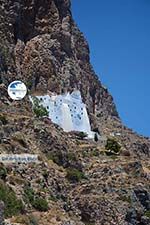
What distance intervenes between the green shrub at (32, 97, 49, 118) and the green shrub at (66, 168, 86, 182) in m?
17.3

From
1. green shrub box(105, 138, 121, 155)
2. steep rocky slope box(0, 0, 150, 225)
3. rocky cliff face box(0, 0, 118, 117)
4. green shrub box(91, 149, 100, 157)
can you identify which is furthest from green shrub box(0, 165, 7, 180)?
rocky cliff face box(0, 0, 118, 117)

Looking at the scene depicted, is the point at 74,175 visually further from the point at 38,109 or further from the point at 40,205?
the point at 38,109

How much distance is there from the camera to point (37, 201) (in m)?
46.4

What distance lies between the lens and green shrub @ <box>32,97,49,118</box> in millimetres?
73475

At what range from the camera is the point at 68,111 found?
79562mm

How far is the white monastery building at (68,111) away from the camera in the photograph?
7881 cm

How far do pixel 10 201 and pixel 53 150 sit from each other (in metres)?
14.5

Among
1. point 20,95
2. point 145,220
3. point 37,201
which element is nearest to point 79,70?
point 20,95

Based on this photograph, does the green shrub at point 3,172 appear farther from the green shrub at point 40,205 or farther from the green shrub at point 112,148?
the green shrub at point 112,148

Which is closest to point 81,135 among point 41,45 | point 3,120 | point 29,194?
point 3,120

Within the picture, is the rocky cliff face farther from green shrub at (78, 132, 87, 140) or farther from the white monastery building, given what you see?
green shrub at (78, 132, 87, 140)

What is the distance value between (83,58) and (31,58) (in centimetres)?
1895

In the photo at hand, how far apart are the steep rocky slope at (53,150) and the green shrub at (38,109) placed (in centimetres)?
113

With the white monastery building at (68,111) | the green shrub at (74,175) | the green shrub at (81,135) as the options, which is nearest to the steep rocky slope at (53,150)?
the green shrub at (74,175)
